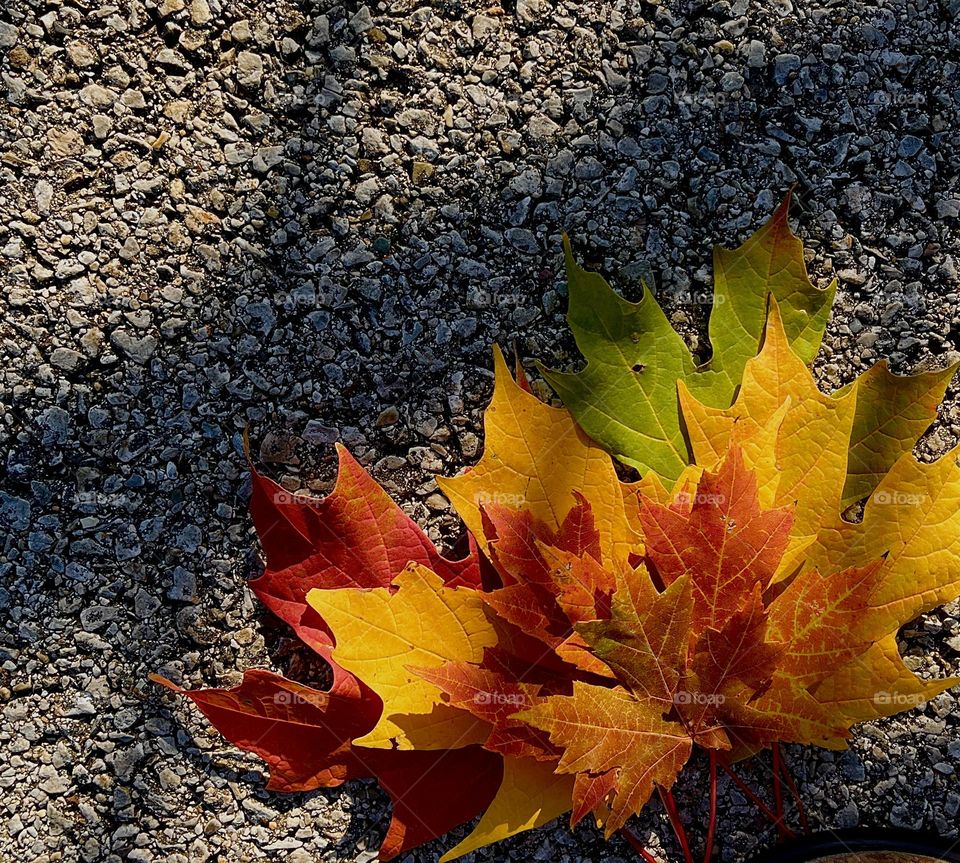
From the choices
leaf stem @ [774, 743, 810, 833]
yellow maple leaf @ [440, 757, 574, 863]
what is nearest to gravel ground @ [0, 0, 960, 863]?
leaf stem @ [774, 743, 810, 833]

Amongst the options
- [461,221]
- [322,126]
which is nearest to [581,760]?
[461,221]

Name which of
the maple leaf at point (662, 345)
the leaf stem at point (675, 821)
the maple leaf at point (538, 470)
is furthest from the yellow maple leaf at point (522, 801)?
the maple leaf at point (662, 345)

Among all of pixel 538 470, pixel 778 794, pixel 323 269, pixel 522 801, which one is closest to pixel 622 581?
pixel 538 470

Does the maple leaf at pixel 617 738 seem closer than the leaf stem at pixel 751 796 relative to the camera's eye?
Yes

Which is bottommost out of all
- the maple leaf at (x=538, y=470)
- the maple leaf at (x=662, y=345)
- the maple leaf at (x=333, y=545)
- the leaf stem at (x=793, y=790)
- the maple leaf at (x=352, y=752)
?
the maple leaf at (x=352, y=752)

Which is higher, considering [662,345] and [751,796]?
[662,345]

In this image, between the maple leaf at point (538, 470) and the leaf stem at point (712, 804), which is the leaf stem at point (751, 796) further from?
the maple leaf at point (538, 470)

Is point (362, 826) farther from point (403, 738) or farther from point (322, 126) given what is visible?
point (322, 126)

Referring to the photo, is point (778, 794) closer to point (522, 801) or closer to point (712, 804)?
point (712, 804)
